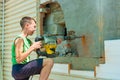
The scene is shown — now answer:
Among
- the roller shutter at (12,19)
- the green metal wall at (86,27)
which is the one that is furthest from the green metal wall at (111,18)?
the roller shutter at (12,19)

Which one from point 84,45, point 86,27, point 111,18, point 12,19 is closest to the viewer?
point 111,18

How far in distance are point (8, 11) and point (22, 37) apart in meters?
4.41

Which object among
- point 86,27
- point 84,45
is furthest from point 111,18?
point 84,45

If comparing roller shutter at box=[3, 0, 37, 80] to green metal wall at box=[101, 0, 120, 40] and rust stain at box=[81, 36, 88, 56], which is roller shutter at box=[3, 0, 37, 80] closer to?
rust stain at box=[81, 36, 88, 56]

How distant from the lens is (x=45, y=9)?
202 inches

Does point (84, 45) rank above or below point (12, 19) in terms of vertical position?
below

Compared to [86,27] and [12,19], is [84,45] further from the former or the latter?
[12,19]

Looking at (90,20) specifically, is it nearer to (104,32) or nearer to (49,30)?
(104,32)

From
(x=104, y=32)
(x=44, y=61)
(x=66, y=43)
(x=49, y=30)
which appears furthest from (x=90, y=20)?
(x=49, y=30)

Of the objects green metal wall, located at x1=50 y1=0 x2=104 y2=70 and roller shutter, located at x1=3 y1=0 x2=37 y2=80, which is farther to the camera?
roller shutter, located at x1=3 y1=0 x2=37 y2=80

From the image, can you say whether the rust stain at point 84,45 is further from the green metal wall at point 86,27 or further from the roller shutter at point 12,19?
the roller shutter at point 12,19

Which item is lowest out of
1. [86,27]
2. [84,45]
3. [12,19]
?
[84,45]

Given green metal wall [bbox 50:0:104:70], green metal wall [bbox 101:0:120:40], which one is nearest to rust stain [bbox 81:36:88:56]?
green metal wall [bbox 50:0:104:70]

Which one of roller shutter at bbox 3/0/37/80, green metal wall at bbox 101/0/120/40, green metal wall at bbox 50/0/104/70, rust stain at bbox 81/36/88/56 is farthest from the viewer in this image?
roller shutter at bbox 3/0/37/80
